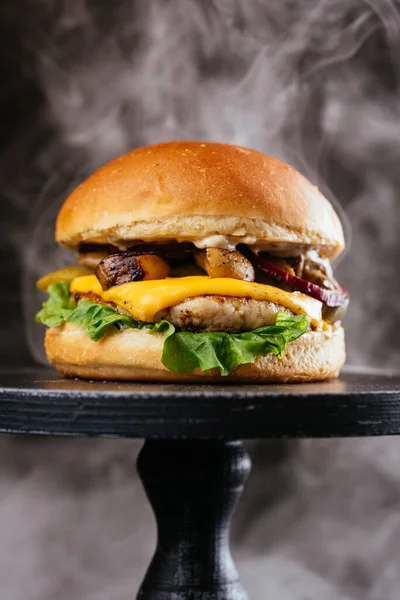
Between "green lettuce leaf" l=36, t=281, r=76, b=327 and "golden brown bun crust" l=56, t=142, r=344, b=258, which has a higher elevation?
"golden brown bun crust" l=56, t=142, r=344, b=258

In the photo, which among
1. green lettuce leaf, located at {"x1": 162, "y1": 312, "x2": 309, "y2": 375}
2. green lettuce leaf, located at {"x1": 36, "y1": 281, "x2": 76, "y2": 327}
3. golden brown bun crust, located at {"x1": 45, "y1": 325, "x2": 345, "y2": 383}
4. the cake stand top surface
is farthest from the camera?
green lettuce leaf, located at {"x1": 36, "y1": 281, "x2": 76, "y2": 327}

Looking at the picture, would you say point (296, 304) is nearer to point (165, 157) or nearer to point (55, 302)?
point (165, 157)

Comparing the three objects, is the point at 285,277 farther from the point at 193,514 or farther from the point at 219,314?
the point at 193,514

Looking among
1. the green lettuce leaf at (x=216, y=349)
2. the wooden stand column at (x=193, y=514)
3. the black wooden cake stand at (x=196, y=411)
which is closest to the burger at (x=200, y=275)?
the green lettuce leaf at (x=216, y=349)

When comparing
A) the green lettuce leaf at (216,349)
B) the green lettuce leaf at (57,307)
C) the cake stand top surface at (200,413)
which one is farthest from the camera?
the green lettuce leaf at (57,307)

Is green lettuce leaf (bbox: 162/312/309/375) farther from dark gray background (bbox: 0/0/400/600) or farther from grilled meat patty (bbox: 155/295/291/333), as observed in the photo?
dark gray background (bbox: 0/0/400/600)

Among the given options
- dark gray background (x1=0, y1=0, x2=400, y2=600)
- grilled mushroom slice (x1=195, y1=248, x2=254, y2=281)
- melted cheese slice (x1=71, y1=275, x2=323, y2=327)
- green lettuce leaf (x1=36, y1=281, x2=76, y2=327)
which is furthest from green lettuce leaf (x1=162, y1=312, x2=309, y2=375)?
dark gray background (x1=0, y1=0, x2=400, y2=600)

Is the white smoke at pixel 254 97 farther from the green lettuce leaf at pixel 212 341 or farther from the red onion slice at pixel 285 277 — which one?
the green lettuce leaf at pixel 212 341

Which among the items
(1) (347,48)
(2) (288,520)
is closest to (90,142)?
(1) (347,48)

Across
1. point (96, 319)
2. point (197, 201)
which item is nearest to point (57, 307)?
point (96, 319)
